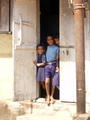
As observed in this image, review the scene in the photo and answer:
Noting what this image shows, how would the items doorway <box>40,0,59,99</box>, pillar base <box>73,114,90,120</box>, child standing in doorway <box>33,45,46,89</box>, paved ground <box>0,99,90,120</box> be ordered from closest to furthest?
pillar base <box>73,114,90,120</box> → paved ground <box>0,99,90,120</box> → child standing in doorway <box>33,45,46,89</box> → doorway <box>40,0,59,99</box>

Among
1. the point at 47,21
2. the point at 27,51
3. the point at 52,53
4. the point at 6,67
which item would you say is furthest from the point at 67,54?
the point at 47,21

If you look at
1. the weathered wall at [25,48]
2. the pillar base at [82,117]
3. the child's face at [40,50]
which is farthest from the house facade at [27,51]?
the pillar base at [82,117]

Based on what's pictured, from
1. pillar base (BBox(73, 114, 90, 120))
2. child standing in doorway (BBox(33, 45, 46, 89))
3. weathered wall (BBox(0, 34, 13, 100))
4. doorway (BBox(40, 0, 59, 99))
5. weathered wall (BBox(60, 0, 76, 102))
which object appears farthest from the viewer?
doorway (BBox(40, 0, 59, 99))

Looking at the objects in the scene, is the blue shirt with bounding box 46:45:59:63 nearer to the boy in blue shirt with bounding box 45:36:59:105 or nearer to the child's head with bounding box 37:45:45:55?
the boy in blue shirt with bounding box 45:36:59:105

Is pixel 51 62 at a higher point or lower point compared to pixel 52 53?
lower

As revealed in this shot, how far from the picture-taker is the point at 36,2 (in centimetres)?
606

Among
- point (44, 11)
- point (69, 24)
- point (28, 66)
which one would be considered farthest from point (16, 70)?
point (44, 11)

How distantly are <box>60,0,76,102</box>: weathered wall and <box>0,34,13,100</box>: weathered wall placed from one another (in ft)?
4.66

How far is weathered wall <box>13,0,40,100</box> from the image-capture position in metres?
5.93

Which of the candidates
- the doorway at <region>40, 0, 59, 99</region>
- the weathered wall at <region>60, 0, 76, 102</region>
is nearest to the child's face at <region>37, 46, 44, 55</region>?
the weathered wall at <region>60, 0, 76, 102</region>

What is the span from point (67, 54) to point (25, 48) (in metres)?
1.07

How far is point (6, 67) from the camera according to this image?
6328 mm

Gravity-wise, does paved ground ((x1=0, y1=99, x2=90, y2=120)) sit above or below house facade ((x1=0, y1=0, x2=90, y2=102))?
below

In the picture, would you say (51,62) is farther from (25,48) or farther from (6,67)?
(6,67)
